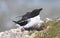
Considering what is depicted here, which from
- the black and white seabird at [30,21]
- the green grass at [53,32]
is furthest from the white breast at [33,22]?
the green grass at [53,32]

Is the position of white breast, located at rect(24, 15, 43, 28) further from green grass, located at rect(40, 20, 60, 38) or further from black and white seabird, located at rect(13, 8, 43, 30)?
green grass, located at rect(40, 20, 60, 38)

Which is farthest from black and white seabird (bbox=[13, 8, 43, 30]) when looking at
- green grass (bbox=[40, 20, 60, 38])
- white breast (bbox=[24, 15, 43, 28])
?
green grass (bbox=[40, 20, 60, 38])

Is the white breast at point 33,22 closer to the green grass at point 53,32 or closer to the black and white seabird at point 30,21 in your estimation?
the black and white seabird at point 30,21

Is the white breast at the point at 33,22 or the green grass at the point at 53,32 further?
the white breast at the point at 33,22

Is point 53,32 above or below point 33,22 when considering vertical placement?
below

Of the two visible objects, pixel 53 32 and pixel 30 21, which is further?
pixel 30 21

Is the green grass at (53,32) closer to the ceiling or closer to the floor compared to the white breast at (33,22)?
closer to the floor

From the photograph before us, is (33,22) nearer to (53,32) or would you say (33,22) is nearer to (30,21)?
Result: (30,21)

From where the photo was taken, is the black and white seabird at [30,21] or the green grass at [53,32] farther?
the black and white seabird at [30,21]

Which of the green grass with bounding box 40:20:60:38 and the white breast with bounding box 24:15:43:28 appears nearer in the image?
the green grass with bounding box 40:20:60:38

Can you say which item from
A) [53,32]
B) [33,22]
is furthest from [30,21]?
[53,32]

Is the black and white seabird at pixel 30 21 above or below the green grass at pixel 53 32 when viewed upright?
above

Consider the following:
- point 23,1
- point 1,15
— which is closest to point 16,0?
point 23,1

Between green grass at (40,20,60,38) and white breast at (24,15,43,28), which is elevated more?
white breast at (24,15,43,28)
